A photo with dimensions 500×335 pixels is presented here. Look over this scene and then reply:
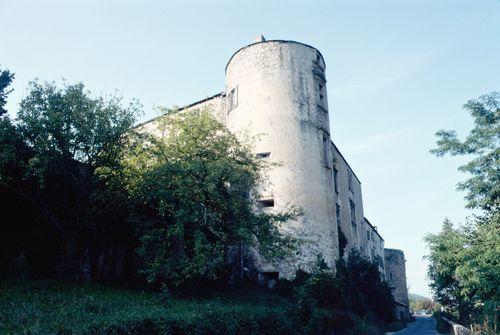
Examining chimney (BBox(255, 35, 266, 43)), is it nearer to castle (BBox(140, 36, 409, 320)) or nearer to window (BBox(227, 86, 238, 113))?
castle (BBox(140, 36, 409, 320))

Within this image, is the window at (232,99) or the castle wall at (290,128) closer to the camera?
the castle wall at (290,128)

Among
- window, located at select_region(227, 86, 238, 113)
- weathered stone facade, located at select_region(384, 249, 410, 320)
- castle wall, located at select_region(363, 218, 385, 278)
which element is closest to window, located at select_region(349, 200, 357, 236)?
castle wall, located at select_region(363, 218, 385, 278)

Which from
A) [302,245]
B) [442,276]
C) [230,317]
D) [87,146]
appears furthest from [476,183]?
[87,146]

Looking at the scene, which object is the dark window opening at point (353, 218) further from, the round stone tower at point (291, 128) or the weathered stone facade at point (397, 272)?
the weathered stone facade at point (397, 272)

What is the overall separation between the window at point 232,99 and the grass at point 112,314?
13.9 metres

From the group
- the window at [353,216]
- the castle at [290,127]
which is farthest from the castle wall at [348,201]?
the castle at [290,127]

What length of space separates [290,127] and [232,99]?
17.3 feet

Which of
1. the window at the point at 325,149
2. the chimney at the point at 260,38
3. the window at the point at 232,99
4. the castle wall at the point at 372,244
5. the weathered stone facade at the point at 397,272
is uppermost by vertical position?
the chimney at the point at 260,38

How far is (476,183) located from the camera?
23500 millimetres

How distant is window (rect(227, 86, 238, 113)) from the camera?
27.0 m

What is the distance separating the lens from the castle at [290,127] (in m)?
23.0

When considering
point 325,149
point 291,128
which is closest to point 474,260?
point 325,149

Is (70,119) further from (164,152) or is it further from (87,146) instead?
(164,152)

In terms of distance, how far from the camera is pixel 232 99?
1081 inches
